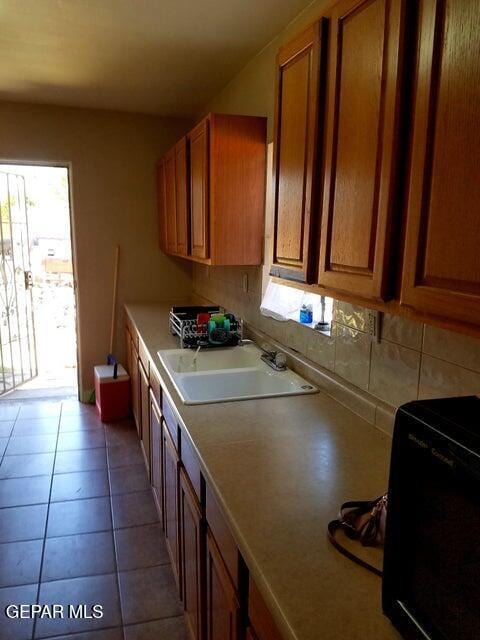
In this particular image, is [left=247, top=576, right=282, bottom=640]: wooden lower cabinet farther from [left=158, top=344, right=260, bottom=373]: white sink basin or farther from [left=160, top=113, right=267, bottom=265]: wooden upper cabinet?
[left=160, top=113, right=267, bottom=265]: wooden upper cabinet

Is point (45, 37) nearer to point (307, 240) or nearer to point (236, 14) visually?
point (236, 14)

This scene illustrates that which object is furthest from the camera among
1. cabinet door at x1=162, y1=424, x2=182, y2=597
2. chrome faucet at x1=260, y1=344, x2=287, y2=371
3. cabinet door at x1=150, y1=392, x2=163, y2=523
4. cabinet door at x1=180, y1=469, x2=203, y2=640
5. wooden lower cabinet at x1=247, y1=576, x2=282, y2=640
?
cabinet door at x1=150, y1=392, x2=163, y2=523

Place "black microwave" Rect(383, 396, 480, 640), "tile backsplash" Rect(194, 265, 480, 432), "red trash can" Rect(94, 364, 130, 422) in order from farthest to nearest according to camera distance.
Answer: "red trash can" Rect(94, 364, 130, 422) → "tile backsplash" Rect(194, 265, 480, 432) → "black microwave" Rect(383, 396, 480, 640)

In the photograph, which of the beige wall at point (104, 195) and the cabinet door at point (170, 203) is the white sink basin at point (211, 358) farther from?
the beige wall at point (104, 195)

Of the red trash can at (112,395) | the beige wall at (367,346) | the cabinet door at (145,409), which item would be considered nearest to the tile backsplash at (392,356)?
the beige wall at (367,346)

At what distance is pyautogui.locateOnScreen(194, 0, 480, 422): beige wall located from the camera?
121 cm

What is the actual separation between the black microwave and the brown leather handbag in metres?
0.19

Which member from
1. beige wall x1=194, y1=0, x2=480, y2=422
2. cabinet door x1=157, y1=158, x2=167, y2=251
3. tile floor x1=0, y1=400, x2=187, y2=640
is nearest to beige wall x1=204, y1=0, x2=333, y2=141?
beige wall x1=194, y1=0, x2=480, y2=422

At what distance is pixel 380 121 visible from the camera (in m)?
1.00

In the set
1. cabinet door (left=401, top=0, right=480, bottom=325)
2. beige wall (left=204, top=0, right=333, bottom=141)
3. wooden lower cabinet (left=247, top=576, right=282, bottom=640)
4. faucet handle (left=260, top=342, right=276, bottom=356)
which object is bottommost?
wooden lower cabinet (left=247, top=576, right=282, bottom=640)

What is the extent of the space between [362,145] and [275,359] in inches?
46.6

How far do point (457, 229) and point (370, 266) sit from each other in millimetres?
270

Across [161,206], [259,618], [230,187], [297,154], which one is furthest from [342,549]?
[161,206]

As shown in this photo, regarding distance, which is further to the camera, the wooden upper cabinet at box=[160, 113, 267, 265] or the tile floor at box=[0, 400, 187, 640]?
the wooden upper cabinet at box=[160, 113, 267, 265]
